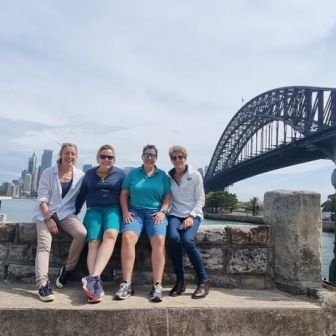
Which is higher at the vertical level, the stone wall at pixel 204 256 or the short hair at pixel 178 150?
the short hair at pixel 178 150

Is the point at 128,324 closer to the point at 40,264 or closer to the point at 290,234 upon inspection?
the point at 40,264

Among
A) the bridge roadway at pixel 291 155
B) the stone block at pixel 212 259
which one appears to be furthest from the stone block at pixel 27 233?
the bridge roadway at pixel 291 155

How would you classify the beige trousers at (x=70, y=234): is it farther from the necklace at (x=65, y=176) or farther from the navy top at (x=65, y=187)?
the necklace at (x=65, y=176)

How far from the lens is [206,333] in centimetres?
301

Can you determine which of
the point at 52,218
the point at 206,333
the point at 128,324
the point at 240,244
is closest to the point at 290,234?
the point at 240,244

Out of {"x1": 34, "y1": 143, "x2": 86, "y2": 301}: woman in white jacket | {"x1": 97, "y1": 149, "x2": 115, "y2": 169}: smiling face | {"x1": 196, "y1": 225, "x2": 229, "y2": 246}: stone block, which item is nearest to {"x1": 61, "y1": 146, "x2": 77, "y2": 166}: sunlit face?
{"x1": 34, "y1": 143, "x2": 86, "y2": 301}: woman in white jacket

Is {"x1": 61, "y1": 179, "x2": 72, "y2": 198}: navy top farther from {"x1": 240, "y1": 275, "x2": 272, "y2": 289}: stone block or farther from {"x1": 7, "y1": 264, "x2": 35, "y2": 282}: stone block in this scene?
{"x1": 240, "y1": 275, "x2": 272, "y2": 289}: stone block

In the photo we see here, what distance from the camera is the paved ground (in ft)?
9.78

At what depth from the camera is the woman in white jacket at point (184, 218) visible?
11.6ft

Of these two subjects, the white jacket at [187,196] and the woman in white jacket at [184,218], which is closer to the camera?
the woman in white jacket at [184,218]

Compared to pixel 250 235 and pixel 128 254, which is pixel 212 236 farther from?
pixel 128 254

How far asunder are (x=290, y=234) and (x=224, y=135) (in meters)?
76.9

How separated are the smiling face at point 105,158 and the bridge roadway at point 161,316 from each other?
123 centimetres

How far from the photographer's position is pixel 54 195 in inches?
149
